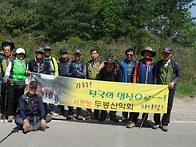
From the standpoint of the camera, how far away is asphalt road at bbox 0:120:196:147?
15.9 feet

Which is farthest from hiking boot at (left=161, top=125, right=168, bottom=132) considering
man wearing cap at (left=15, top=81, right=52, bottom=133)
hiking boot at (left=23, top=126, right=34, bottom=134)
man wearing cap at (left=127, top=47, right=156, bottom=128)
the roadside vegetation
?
the roadside vegetation

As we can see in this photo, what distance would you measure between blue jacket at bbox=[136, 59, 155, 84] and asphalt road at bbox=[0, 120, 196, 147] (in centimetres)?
121

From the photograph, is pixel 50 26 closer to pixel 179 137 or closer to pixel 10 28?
pixel 10 28

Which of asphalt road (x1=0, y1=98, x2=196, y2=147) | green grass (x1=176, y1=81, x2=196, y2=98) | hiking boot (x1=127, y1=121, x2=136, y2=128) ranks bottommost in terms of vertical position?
asphalt road (x1=0, y1=98, x2=196, y2=147)

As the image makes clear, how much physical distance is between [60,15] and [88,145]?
29.8 metres

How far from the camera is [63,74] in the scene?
22.6 ft

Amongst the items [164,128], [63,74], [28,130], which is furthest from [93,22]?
[28,130]

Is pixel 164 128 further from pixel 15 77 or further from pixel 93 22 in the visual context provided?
pixel 93 22

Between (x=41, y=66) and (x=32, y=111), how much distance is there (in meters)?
1.48

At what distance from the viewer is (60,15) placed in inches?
1282

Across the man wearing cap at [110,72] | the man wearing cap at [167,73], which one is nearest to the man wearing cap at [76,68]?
the man wearing cap at [110,72]

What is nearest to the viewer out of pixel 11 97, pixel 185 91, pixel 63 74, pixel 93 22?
pixel 11 97

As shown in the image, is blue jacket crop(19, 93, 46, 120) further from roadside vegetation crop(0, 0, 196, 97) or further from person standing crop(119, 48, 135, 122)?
roadside vegetation crop(0, 0, 196, 97)

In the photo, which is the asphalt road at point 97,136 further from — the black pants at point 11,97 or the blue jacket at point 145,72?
the blue jacket at point 145,72
